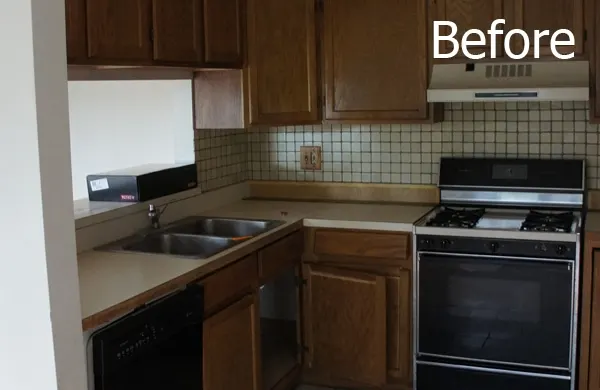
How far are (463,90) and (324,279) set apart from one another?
103 cm

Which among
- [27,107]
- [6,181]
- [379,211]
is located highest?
[27,107]

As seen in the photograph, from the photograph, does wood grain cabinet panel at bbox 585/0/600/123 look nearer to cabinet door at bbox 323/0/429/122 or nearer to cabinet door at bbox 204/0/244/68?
cabinet door at bbox 323/0/429/122

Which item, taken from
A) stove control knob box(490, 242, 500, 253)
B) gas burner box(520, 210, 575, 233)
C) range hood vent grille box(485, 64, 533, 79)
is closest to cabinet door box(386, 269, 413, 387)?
stove control knob box(490, 242, 500, 253)

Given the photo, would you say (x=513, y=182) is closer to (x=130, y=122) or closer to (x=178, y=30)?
(x=178, y=30)

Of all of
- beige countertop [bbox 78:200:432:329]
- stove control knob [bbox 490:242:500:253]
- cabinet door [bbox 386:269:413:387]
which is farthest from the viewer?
cabinet door [bbox 386:269:413:387]

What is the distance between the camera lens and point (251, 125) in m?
3.61

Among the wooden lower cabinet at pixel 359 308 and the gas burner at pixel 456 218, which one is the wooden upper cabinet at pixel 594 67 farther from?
the wooden lower cabinet at pixel 359 308

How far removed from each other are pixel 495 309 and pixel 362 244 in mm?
623

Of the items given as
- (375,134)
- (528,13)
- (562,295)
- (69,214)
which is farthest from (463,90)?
(69,214)

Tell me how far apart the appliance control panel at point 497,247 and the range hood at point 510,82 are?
23.4 inches

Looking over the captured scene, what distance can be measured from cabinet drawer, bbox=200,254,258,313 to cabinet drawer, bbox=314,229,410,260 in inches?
20.0

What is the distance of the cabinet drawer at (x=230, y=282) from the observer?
273 cm

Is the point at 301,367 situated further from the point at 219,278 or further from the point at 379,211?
the point at 219,278

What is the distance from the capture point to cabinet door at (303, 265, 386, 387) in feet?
11.3
